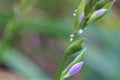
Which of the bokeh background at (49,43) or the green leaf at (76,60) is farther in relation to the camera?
the bokeh background at (49,43)

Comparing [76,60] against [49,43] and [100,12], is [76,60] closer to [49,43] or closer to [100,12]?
[100,12]

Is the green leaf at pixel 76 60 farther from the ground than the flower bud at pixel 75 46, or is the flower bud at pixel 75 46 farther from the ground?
Result: the flower bud at pixel 75 46

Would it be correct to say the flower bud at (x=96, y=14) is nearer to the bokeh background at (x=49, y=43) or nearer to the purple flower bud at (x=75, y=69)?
the purple flower bud at (x=75, y=69)

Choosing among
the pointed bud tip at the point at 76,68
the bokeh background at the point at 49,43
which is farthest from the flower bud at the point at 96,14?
the bokeh background at the point at 49,43

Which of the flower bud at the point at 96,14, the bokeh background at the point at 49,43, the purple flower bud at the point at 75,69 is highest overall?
the flower bud at the point at 96,14

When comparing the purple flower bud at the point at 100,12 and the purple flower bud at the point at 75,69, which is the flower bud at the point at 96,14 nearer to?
the purple flower bud at the point at 100,12

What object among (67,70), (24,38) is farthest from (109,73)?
(67,70)

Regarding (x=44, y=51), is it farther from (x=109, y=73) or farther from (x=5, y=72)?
(x=109, y=73)

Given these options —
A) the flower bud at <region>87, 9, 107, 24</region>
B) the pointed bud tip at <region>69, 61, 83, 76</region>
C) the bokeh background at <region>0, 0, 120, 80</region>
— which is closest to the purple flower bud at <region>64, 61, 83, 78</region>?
the pointed bud tip at <region>69, 61, 83, 76</region>
